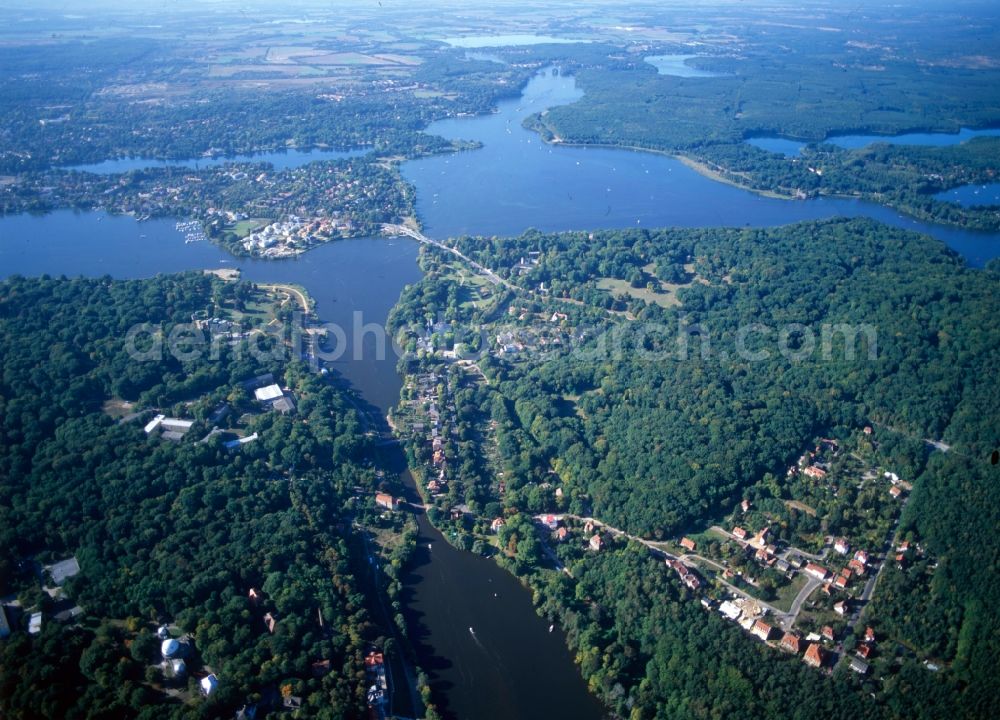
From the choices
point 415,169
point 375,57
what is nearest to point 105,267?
point 415,169

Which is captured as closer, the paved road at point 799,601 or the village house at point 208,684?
the village house at point 208,684

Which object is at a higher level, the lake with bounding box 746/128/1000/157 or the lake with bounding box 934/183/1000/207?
the lake with bounding box 746/128/1000/157

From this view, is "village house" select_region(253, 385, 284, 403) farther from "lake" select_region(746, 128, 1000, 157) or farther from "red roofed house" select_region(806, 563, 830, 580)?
"lake" select_region(746, 128, 1000, 157)

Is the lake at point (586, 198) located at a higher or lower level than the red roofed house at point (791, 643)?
higher

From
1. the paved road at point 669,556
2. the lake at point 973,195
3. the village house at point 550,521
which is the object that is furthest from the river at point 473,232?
the lake at point 973,195

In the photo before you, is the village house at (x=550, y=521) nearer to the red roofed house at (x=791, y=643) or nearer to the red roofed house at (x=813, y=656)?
the red roofed house at (x=791, y=643)

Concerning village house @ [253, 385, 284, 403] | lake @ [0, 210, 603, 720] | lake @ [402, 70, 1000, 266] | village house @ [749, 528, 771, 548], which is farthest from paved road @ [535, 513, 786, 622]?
lake @ [402, 70, 1000, 266]
